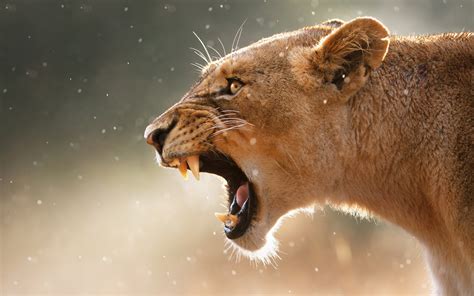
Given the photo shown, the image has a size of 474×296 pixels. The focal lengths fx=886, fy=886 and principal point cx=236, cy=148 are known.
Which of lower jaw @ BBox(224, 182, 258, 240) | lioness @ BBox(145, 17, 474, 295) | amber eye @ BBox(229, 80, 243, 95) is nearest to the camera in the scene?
lioness @ BBox(145, 17, 474, 295)

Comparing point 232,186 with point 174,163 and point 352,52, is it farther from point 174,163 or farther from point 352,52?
point 352,52

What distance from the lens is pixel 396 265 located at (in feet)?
30.2

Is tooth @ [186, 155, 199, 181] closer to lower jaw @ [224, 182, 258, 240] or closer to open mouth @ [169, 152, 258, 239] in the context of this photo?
open mouth @ [169, 152, 258, 239]

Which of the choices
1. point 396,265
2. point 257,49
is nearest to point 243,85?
point 257,49

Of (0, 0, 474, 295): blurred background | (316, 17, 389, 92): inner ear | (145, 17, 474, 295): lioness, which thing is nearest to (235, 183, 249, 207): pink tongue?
(145, 17, 474, 295): lioness

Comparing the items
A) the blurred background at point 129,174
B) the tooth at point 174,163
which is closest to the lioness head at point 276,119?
the tooth at point 174,163

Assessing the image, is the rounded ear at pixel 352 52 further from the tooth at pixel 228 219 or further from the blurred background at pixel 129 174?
the blurred background at pixel 129 174

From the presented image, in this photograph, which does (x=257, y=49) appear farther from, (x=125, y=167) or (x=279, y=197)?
(x=125, y=167)

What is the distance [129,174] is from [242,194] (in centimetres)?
717

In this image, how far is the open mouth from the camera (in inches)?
144

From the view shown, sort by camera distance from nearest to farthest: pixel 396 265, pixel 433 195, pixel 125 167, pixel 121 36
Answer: pixel 433 195
pixel 396 265
pixel 125 167
pixel 121 36

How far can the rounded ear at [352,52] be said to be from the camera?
3.45 m

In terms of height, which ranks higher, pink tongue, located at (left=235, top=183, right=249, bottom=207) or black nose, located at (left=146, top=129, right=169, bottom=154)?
black nose, located at (left=146, top=129, right=169, bottom=154)

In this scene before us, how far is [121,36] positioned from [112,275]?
367cm
